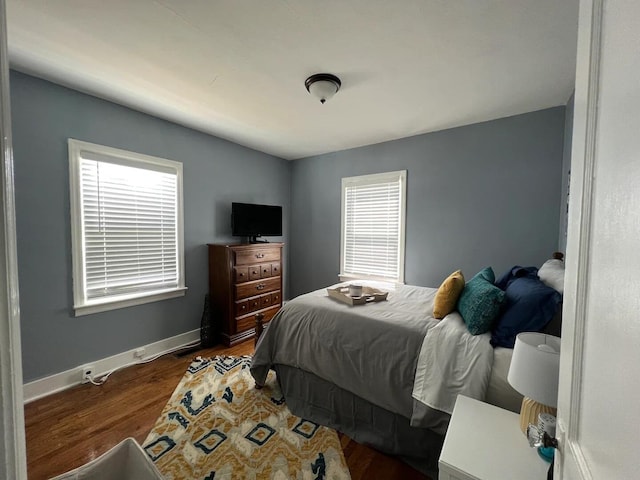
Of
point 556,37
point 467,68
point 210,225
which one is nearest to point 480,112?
point 467,68

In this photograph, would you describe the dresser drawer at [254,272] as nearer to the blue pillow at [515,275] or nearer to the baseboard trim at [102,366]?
the baseboard trim at [102,366]

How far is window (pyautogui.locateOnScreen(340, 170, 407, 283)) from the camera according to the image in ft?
11.2

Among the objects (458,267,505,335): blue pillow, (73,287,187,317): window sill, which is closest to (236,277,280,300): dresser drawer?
(73,287,187,317): window sill

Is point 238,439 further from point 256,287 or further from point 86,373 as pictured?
point 256,287

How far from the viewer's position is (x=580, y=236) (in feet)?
1.84

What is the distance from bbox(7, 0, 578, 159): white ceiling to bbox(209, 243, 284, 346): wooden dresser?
1500mm

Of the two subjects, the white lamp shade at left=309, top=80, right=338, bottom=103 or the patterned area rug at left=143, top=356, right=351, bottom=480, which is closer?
the patterned area rug at left=143, top=356, right=351, bottom=480

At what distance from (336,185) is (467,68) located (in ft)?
7.25

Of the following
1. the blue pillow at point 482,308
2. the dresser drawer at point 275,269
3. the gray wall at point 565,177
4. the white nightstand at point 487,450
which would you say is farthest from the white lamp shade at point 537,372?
the dresser drawer at point 275,269

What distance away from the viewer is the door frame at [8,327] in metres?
0.41

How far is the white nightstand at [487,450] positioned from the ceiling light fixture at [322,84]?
214 centimetres

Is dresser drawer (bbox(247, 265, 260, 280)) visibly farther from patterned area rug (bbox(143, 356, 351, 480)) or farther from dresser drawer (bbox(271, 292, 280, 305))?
patterned area rug (bbox(143, 356, 351, 480))

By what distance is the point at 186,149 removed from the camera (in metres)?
3.04

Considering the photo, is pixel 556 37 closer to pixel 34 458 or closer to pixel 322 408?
pixel 322 408
